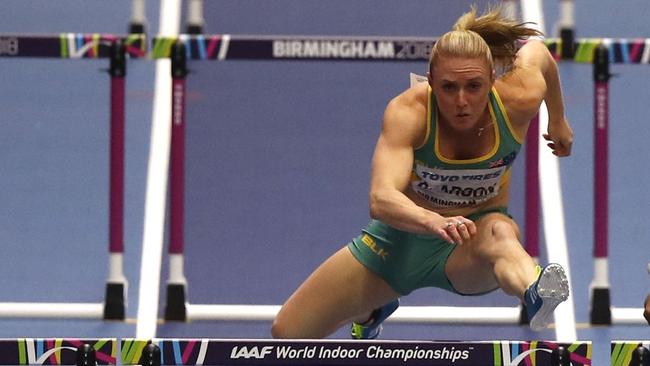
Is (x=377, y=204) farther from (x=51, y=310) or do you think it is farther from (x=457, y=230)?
(x=51, y=310)

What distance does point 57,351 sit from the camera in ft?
18.4

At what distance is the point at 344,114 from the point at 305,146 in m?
0.48

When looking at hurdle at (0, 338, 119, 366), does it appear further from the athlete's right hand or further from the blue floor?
the blue floor

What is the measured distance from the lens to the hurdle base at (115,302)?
8.80 meters

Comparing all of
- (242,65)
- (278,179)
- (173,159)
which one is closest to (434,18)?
(242,65)

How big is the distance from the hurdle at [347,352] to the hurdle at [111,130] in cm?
317

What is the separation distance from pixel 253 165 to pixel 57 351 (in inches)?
193

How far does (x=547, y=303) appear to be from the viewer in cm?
588

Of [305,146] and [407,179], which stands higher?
[407,179]

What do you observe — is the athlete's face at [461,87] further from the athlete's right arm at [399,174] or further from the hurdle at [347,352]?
the hurdle at [347,352]

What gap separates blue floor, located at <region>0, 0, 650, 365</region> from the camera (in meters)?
9.22

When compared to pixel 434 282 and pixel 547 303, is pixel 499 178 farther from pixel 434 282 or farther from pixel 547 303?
pixel 547 303

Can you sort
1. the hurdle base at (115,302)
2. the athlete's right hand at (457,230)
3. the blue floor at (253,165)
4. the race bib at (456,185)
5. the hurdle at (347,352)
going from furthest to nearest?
the blue floor at (253,165) < the hurdle base at (115,302) < the race bib at (456,185) < the athlete's right hand at (457,230) < the hurdle at (347,352)

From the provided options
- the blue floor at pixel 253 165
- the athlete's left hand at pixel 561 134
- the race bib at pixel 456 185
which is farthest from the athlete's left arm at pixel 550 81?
the blue floor at pixel 253 165
